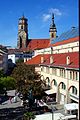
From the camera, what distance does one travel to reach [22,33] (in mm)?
117125

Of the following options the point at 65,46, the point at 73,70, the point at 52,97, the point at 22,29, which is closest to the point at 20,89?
the point at 73,70

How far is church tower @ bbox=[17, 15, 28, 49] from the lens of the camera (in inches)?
4560

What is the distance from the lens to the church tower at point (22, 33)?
116 metres

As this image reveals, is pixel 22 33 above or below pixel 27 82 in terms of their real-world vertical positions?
above

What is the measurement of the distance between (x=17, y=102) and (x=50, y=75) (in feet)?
26.1

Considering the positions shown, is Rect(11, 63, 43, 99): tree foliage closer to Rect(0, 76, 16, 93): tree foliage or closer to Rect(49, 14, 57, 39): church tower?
Rect(0, 76, 16, 93): tree foliage

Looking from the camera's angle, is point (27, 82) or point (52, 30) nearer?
point (27, 82)

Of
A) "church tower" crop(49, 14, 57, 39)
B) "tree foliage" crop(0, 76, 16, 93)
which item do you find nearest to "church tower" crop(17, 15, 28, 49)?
"church tower" crop(49, 14, 57, 39)

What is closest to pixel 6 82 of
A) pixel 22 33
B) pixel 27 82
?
pixel 27 82

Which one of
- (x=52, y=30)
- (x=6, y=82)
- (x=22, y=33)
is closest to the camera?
(x=6, y=82)

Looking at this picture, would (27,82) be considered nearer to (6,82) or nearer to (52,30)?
(6,82)

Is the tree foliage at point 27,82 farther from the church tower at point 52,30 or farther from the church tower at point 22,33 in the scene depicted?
the church tower at point 22,33

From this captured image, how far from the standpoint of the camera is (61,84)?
4091 centimetres

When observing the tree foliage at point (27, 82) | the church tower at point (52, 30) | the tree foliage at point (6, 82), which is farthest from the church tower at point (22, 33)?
the tree foliage at point (27, 82)
